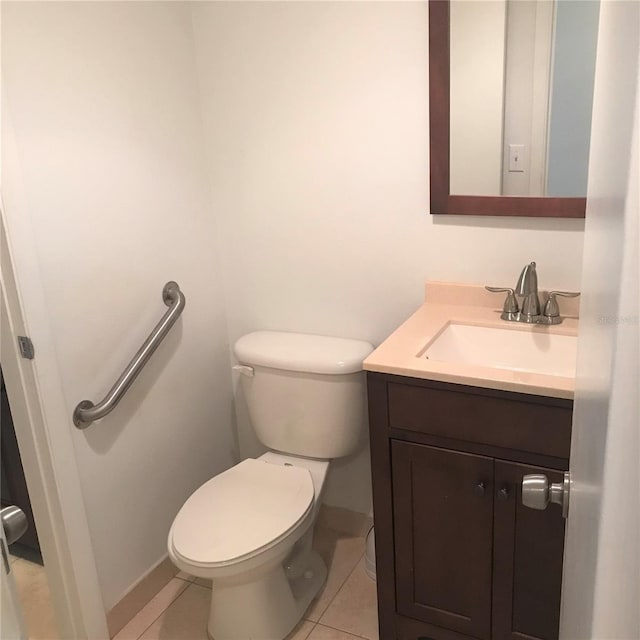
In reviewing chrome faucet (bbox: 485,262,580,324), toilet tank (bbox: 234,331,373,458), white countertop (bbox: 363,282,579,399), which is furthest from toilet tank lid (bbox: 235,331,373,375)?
chrome faucet (bbox: 485,262,580,324)

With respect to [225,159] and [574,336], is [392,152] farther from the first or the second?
[574,336]

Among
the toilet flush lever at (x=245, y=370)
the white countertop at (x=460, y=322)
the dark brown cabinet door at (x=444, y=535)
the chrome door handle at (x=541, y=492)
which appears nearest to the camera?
the chrome door handle at (x=541, y=492)

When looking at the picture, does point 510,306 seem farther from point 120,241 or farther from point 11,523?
point 11,523

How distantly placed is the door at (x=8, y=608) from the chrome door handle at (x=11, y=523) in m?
0.02

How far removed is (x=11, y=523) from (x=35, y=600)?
164cm

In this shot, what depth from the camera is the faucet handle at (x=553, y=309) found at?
1696 mm

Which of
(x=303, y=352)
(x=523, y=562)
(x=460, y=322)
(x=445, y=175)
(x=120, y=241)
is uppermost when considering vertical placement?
(x=445, y=175)

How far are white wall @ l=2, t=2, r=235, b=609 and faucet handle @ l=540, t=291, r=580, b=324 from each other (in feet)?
3.53

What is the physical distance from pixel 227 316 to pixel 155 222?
47 centimetres

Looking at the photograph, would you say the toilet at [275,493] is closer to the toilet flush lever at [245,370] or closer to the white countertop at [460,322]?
the toilet flush lever at [245,370]

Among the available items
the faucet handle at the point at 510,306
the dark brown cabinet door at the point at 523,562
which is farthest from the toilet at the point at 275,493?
the dark brown cabinet door at the point at 523,562

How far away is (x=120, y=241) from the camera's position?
1.79 m

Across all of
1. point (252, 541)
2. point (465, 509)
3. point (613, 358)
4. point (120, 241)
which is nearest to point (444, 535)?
point (465, 509)

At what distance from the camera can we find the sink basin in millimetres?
1635
